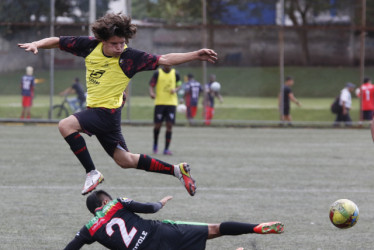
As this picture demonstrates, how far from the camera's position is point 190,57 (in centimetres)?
679

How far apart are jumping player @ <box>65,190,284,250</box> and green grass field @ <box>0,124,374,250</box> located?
1.30 m

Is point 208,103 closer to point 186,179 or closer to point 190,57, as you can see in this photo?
point 186,179

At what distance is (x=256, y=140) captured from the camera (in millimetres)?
20453

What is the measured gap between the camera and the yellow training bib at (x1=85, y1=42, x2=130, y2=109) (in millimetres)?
7305

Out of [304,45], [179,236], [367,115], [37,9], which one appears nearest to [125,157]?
[179,236]

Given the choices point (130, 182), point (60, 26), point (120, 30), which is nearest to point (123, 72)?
point (120, 30)

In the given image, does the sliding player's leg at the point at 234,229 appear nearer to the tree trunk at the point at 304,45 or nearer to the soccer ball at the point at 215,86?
the soccer ball at the point at 215,86

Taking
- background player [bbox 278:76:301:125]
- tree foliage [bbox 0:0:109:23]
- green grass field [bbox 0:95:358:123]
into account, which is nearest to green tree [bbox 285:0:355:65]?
background player [bbox 278:76:301:125]

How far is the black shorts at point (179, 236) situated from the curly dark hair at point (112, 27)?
82.6 inches

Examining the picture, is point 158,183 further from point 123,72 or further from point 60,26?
point 60,26

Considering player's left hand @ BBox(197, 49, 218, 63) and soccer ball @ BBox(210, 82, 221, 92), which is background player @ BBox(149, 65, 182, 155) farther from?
player's left hand @ BBox(197, 49, 218, 63)

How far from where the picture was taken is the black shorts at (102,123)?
7309 mm

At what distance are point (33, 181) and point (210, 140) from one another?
359 inches

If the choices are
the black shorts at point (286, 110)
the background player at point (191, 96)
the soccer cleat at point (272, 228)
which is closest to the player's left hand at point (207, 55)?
the soccer cleat at point (272, 228)
